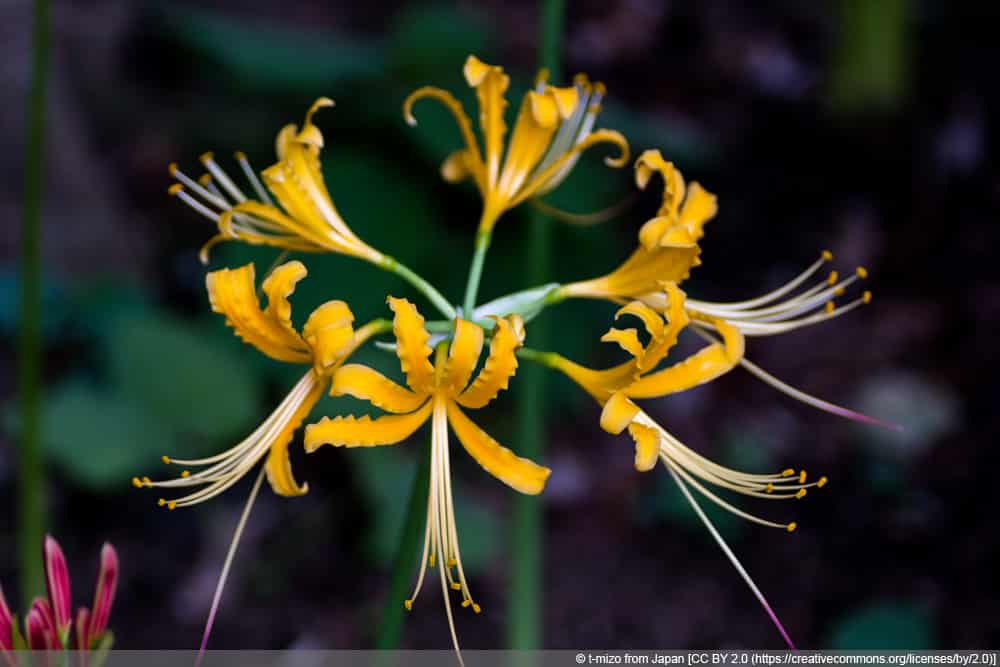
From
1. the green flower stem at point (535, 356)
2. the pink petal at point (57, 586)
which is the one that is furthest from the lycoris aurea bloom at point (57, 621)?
the green flower stem at point (535, 356)

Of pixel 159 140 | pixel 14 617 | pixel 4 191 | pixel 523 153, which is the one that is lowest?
pixel 14 617

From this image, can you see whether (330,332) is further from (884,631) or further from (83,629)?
(884,631)

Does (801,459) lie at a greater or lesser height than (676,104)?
lesser

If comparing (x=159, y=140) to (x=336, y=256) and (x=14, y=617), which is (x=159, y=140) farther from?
(x=14, y=617)

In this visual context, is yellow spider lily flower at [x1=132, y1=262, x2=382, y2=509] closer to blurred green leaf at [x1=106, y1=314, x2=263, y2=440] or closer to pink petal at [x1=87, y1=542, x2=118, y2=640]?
pink petal at [x1=87, y1=542, x2=118, y2=640]

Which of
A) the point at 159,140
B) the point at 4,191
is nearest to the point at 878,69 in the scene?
the point at 159,140

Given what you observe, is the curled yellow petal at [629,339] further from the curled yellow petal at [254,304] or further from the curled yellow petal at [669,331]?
Answer: the curled yellow petal at [254,304]

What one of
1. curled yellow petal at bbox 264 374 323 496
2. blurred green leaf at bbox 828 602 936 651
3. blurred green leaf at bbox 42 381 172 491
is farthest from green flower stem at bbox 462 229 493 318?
blurred green leaf at bbox 42 381 172 491
